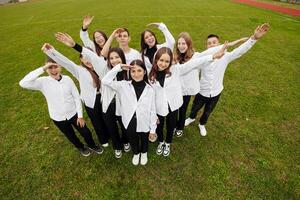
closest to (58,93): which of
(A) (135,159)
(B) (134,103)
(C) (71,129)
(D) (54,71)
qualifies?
(D) (54,71)

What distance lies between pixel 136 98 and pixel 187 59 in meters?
1.20

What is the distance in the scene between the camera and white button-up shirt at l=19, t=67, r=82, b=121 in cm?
305

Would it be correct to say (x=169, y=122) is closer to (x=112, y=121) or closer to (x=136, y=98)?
(x=136, y=98)

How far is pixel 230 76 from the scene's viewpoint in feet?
22.9

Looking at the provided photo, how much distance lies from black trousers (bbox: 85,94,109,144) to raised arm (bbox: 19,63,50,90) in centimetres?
89

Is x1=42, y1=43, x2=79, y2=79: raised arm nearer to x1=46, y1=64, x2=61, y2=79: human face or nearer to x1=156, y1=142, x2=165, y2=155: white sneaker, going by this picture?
x1=46, y1=64, x2=61, y2=79: human face

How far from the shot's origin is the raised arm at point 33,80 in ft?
9.62

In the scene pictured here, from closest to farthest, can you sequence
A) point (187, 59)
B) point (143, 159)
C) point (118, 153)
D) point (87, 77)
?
1. point (87, 77)
2. point (187, 59)
3. point (143, 159)
4. point (118, 153)

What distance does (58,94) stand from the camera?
10.5 ft

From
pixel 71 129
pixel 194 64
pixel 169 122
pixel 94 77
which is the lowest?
pixel 71 129

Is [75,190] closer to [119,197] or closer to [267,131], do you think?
[119,197]

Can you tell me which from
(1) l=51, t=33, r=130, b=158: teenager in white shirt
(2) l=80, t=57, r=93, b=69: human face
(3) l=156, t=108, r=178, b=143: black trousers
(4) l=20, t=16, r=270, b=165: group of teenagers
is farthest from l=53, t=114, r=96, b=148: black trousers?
(3) l=156, t=108, r=178, b=143: black trousers

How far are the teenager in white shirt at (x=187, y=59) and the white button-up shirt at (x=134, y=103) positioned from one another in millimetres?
828

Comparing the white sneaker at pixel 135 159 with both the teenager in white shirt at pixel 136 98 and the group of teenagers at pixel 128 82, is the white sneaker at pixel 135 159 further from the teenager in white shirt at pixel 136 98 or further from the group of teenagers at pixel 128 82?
the teenager in white shirt at pixel 136 98
